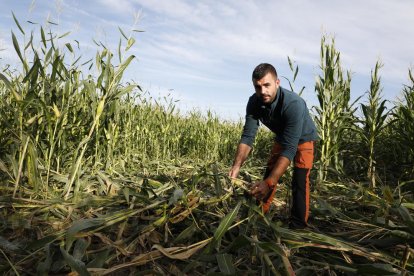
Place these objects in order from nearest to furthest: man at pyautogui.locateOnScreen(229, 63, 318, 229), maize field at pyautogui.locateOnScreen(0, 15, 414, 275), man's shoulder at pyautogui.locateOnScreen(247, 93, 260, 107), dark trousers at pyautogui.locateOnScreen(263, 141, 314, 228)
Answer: maize field at pyautogui.locateOnScreen(0, 15, 414, 275) → man at pyautogui.locateOnScreen(229, 63, 318, 229) → dark trousers at pyautogui.locateOnScreen(263, 141, 314, 228) → man's shoulder at pyautogui.locateOnScreen(247, 93, 260, 107)

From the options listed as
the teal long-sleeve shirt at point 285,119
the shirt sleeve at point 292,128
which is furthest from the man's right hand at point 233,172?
the shirt sleeve at point 292,128

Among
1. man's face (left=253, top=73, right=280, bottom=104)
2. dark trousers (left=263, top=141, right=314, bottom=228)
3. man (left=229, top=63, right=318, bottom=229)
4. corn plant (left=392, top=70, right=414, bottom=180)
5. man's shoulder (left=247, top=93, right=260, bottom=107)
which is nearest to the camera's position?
man (left=229, top=63, right=318, bottom=229)

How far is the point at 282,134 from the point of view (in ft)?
9.07

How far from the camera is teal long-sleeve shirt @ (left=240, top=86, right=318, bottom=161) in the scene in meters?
2.47

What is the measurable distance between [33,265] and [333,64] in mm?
4086

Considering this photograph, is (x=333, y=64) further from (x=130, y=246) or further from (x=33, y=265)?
(x=33, y=265)

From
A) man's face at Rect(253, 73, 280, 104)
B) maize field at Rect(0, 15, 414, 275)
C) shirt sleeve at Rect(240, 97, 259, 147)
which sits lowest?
maize field at Rect(0, 15, 414, 275)

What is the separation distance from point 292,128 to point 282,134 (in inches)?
10.8

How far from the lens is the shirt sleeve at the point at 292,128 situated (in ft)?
7.90

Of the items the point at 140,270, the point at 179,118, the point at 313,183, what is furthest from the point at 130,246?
the point at 179,118

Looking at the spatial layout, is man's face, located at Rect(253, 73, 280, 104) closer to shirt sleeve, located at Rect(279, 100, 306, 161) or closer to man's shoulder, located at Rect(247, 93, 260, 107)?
shirt sleeve, located at Rect(279, 100, 306, 161)

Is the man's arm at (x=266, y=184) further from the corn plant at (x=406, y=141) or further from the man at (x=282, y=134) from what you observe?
the corn plant at (x=406, y=141)

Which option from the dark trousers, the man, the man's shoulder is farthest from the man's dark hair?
the dark trousers

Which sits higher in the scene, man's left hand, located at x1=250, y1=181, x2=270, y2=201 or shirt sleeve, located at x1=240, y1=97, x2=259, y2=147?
shirt sleeve, located at x1=240, y1=97, x2=259, y2=147
